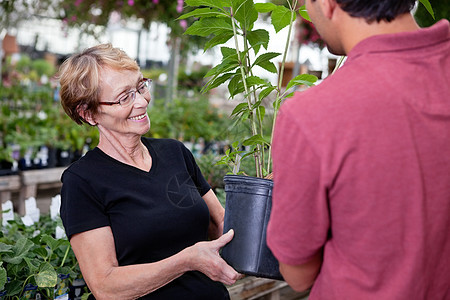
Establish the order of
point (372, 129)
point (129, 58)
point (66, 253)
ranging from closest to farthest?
point (372, 129), point (129, 58), point (66, 253)

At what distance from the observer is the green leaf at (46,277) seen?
1378mm

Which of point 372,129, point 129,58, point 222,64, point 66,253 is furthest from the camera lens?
point 66,253

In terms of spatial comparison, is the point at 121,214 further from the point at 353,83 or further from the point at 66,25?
the point at 66,25

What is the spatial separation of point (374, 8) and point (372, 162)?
0.21m

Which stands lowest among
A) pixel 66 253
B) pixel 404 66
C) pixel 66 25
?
pixel 66 253

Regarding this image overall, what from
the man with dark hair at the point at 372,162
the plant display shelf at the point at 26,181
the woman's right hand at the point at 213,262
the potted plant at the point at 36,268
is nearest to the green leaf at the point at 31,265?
the potted plant at the point at 36,268

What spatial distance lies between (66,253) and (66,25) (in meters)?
3.22

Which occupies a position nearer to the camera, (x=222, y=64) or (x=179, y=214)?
(x=222, y=64)

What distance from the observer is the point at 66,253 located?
1.58 m

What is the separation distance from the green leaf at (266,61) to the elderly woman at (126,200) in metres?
0.33

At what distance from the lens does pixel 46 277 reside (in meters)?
1.39

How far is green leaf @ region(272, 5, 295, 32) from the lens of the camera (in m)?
1.08

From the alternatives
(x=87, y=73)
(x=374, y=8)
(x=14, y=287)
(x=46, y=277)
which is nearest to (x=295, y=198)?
(x=374, y=8)

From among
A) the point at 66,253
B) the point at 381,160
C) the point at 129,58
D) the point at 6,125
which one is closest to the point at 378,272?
the point at 381,160
